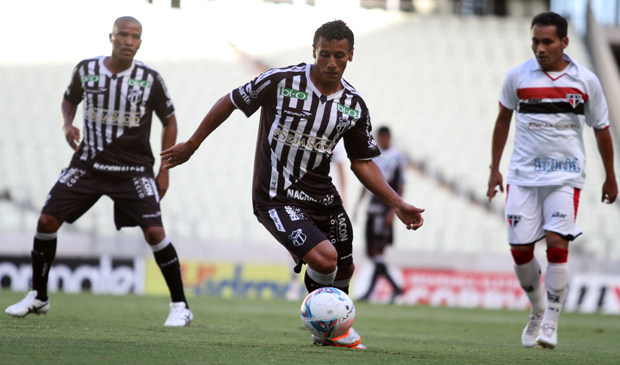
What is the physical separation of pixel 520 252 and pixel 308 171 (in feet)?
6.01

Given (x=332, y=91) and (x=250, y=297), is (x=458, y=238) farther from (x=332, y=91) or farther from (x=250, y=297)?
(x=332, y=91)

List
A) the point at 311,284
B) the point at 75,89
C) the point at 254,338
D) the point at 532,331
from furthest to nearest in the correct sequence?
1. the point at 75,89
2. the point at 532,331
3. the point at 254,338
4. the point at 311,284

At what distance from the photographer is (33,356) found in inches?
130

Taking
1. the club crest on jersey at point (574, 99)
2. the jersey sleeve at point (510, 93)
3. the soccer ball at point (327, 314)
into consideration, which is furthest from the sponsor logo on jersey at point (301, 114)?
the club crest on jersey at point (574, 99)

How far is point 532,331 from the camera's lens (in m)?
5.44

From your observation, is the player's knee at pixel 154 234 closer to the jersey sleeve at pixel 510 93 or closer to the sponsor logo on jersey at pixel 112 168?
the sponsor logo on jersey at pixel 112 168

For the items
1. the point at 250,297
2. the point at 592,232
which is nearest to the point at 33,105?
the point at 250,297

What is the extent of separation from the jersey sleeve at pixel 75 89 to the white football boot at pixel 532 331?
371 centimetres

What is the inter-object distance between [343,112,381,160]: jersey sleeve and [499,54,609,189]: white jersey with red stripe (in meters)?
1.39

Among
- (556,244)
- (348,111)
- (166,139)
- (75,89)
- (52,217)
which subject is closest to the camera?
(348,111)

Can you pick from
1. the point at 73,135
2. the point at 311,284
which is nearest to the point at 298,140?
the point at 311,284

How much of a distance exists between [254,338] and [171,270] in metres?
1.15

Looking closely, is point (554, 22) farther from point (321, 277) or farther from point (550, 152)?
point (321, 277)

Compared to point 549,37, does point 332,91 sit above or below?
below
